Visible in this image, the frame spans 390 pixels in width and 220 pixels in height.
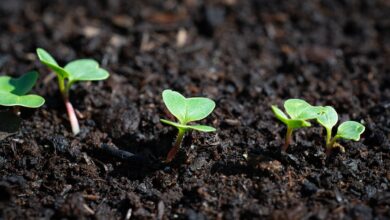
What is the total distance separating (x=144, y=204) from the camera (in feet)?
5.88

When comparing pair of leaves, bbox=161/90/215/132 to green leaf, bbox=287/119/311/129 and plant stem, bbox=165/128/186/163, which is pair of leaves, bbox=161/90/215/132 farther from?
green leaf, bbox=287/119/311/129

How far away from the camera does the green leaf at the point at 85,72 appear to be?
81.7 inches

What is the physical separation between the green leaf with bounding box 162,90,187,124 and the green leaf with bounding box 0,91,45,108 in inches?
18.8

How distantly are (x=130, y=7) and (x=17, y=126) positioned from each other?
1.33 metres

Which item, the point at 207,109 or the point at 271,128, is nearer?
the point at 207,109

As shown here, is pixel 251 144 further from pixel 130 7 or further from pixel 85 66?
pixel 130 7

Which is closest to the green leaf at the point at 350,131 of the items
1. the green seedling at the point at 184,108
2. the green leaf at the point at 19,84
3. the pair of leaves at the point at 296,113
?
the pair of leaves at the point at 296,113

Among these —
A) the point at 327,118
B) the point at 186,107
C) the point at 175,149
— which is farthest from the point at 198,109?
the point at 327,118

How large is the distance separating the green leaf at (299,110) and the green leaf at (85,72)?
75cm

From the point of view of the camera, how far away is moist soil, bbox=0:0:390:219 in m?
1.77

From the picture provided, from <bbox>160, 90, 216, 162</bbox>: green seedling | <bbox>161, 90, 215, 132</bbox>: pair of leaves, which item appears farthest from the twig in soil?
<bbox>161, 90, 215, 132</bbox>: pair of leaves

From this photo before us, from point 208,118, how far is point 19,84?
80cm

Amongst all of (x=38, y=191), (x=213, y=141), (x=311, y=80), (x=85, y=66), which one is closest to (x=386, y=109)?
(x=311, y=80)

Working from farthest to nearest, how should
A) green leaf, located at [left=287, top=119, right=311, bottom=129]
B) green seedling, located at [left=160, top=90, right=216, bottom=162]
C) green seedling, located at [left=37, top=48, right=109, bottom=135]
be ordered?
green seedling, located at [left=37, top=48, right=109, bottom=135]
green seedling, located at [left=160, top=90, right=216, bottom=162]
green leaf, located at [left=287, top=119, right=311, bottom=129]
